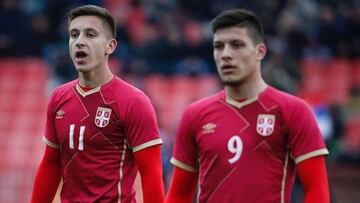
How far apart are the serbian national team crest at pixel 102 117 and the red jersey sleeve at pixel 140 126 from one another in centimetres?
14

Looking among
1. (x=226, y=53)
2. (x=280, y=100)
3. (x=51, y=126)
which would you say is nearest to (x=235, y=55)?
(x=226, y=53)

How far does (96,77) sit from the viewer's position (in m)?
7.48

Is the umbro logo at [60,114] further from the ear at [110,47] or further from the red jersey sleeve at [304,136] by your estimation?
the red jersey sleeve at [304,136]

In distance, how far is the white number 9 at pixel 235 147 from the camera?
654 centimetres

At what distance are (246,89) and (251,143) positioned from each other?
0.34m

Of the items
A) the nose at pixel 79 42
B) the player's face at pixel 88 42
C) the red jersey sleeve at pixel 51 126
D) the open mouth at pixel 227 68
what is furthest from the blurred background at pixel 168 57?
the open mouth at pixel 227 68

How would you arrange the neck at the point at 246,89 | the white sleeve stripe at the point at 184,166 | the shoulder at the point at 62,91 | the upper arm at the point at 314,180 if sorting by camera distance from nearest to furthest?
the upper arm at the point at 314,180 → the neck at the point at 246,89 → the white sleeve stripe at the point at 184,166 → the shoulder at the point at 62,91

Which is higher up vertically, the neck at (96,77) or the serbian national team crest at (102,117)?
the neck at (96,77)

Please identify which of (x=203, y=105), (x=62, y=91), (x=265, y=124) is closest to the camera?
(x=265, y=124)

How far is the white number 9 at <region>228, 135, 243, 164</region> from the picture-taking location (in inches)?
257

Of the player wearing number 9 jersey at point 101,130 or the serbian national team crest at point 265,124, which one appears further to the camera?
the player wearing number 9 jersey at point 101,130

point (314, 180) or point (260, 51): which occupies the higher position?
point (260, 51)

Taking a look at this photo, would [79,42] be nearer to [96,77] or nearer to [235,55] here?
[96,77]

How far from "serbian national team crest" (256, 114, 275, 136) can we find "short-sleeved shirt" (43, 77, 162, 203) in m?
0.95
